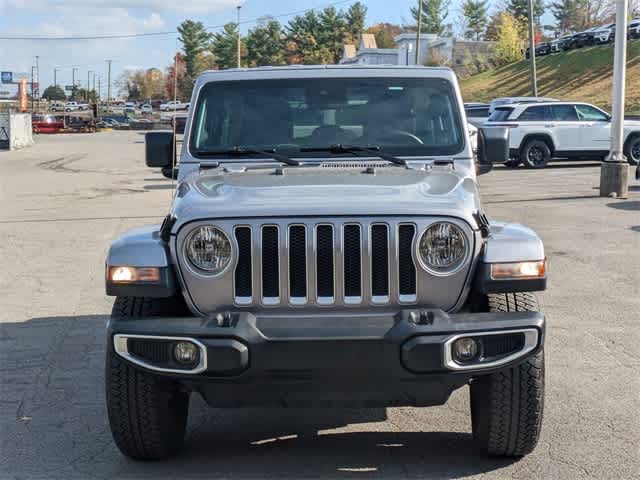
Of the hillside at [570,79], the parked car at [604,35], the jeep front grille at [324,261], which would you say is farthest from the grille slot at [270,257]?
the parked car at [604,35]

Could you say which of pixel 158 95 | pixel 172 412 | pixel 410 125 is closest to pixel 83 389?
pixel 172 412

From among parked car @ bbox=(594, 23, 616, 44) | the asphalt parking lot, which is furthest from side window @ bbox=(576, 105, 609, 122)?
parked car @ bbox=(594, 23, 616, 44)

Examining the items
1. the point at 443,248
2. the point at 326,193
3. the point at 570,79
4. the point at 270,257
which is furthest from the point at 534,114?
the point at 570,79

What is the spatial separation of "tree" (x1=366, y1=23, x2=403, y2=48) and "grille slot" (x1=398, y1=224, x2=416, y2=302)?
416 feet

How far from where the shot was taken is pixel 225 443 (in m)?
5.27

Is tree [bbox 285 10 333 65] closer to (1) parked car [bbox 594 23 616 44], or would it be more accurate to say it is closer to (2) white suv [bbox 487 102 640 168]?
(1) parked car [bbox 594 23 616 44]

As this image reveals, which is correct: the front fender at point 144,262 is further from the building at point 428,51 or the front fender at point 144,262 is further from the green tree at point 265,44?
the green tree at point 265,44

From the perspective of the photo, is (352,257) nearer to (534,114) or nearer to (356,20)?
(534,114)

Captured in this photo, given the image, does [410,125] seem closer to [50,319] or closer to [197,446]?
[197,446]

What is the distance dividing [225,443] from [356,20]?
120675 mm

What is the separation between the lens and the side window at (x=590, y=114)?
25.5 metres

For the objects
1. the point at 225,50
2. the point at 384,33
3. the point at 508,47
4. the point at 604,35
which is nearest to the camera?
the point at 604,35

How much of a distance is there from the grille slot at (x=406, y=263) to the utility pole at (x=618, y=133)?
1394cm

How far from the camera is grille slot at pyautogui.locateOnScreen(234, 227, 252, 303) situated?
4.41 metres
